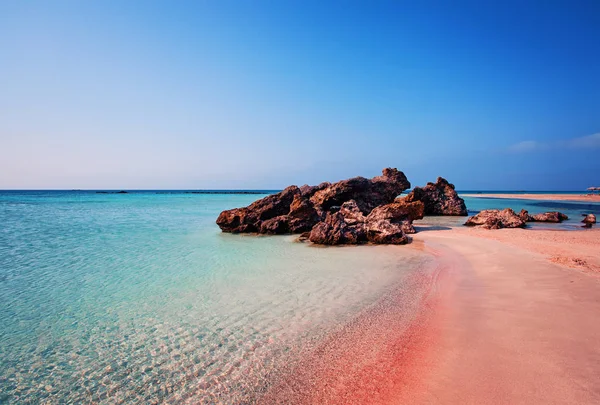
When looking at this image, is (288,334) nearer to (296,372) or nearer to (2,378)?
(296,372)

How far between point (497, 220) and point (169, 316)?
59.5ft

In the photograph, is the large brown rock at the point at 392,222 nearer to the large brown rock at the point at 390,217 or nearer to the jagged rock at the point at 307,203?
the large brown rock at the point at 390,217

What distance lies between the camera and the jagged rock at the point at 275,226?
15.8m

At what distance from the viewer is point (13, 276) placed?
741cm

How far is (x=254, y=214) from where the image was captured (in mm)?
17047

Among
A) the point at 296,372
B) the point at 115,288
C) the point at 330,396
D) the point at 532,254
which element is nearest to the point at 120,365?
the point at 296,372

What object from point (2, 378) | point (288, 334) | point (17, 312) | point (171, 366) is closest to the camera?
point (2, 378)

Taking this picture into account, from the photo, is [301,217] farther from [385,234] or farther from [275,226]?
[385,234]

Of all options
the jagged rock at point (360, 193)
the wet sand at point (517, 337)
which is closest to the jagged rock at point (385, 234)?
the wet sand at point (517, 337)

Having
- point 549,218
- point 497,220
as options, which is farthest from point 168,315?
point 549,218

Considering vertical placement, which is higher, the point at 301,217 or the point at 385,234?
the point at 301,217

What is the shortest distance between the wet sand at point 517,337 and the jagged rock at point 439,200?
20.3m

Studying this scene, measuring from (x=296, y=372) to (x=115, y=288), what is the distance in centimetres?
502

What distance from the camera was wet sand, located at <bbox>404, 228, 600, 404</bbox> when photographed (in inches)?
118
